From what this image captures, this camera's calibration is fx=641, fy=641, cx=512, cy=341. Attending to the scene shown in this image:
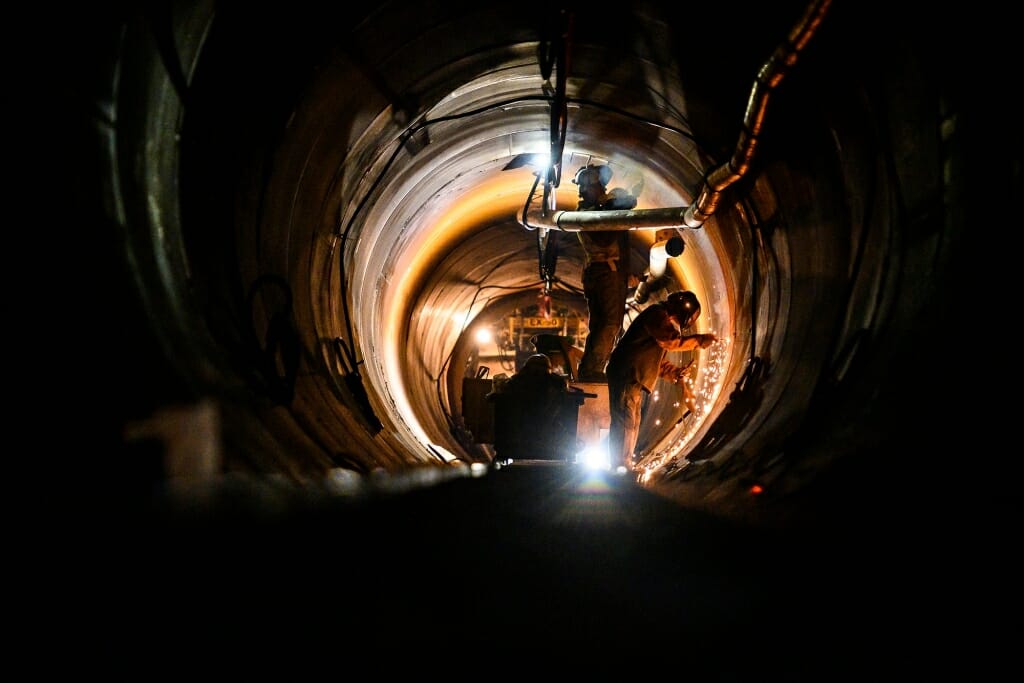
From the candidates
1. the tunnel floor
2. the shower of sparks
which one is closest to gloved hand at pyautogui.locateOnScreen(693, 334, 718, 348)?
the shower of sparks

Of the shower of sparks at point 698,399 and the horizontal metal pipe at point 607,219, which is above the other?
the horizontal metal pipe at point 607,219

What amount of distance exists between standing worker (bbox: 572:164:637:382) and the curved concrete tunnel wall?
0.59m

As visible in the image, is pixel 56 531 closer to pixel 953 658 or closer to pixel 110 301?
pixel 110 301

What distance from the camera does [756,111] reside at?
3609 millimetres

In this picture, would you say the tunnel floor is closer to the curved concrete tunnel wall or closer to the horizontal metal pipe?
the curved concrete tunnel wall

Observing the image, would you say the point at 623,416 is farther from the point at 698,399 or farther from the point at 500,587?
the point at 500,587

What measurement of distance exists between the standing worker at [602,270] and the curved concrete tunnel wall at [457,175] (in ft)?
1.94

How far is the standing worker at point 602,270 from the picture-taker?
703cm

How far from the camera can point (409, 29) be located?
3.89 metres

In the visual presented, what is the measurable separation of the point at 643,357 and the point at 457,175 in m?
2.77

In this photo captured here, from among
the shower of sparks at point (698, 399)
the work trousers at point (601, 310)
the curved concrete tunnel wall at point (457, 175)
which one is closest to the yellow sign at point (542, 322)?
the work trousers at point (601, 310)

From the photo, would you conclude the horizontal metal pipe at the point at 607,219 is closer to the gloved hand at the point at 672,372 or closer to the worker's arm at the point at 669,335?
the worker's arm at the point at 669,335

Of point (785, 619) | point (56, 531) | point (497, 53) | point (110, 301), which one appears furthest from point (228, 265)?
point (785, 619)

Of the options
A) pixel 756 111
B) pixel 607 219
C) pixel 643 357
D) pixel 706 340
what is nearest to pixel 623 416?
pixel 643 357
